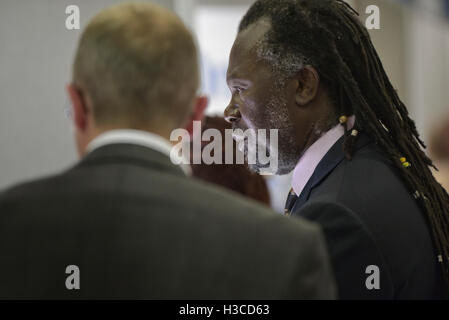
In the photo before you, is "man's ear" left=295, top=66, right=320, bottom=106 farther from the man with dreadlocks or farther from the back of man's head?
the back of man's head

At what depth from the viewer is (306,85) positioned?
4.92 feet

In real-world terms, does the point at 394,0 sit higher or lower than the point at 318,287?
higher

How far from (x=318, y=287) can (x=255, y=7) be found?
2.96 feet

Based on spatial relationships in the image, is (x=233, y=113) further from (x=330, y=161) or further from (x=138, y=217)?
(x=138, y=217)

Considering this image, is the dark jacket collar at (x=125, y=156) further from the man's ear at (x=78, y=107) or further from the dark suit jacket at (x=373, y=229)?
the dark suit jacket at (x=373, y=229)

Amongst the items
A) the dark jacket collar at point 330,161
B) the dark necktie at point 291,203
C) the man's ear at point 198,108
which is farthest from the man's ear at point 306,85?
the man's ear at point 198,108

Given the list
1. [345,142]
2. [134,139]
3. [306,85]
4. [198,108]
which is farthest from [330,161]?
[134,139]

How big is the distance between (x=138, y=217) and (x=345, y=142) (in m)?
0.67

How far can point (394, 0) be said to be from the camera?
618 cm

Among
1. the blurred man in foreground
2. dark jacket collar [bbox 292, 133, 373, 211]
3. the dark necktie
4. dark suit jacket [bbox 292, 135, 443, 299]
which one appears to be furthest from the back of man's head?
the dark necktie

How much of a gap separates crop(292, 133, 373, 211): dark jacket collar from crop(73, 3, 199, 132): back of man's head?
1.83ft

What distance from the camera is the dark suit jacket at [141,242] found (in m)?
0.87
